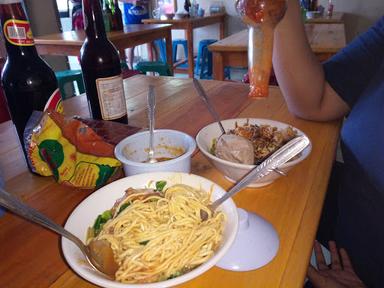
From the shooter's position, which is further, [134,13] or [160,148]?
[134,13]

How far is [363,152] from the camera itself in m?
0.71

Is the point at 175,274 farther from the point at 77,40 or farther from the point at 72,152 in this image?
the point at 77,40

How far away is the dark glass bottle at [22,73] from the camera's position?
526 millimetres

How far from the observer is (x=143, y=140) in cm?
58

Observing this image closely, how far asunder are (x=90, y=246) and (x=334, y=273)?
54cm

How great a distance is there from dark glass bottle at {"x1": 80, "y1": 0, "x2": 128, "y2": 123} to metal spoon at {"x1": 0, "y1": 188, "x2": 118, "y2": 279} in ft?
1.14

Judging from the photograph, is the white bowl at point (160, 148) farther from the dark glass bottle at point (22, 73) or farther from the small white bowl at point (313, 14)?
the small white bowl at point (313, 14)

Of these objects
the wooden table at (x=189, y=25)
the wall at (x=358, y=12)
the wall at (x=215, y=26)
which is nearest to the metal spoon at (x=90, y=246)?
the wooden table at (x=189, y=25)

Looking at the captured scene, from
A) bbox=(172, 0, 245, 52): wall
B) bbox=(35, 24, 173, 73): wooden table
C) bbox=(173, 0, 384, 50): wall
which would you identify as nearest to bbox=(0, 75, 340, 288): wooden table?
bbox=(35, 24, 173, 73): wooden table

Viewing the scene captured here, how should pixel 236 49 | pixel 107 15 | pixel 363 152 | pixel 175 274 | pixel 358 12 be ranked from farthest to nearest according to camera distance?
1. pixel 358 12
2. pixel 107 15
3. pixel 236 49
4. pixel 363 152
5. pixel 175 274

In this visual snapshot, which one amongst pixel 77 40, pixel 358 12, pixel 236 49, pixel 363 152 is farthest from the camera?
pixel 358 12

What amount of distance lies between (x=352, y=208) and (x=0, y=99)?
94 centimetres

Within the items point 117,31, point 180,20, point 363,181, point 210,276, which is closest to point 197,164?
point 210,276

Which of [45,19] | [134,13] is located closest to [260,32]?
[45,19]
